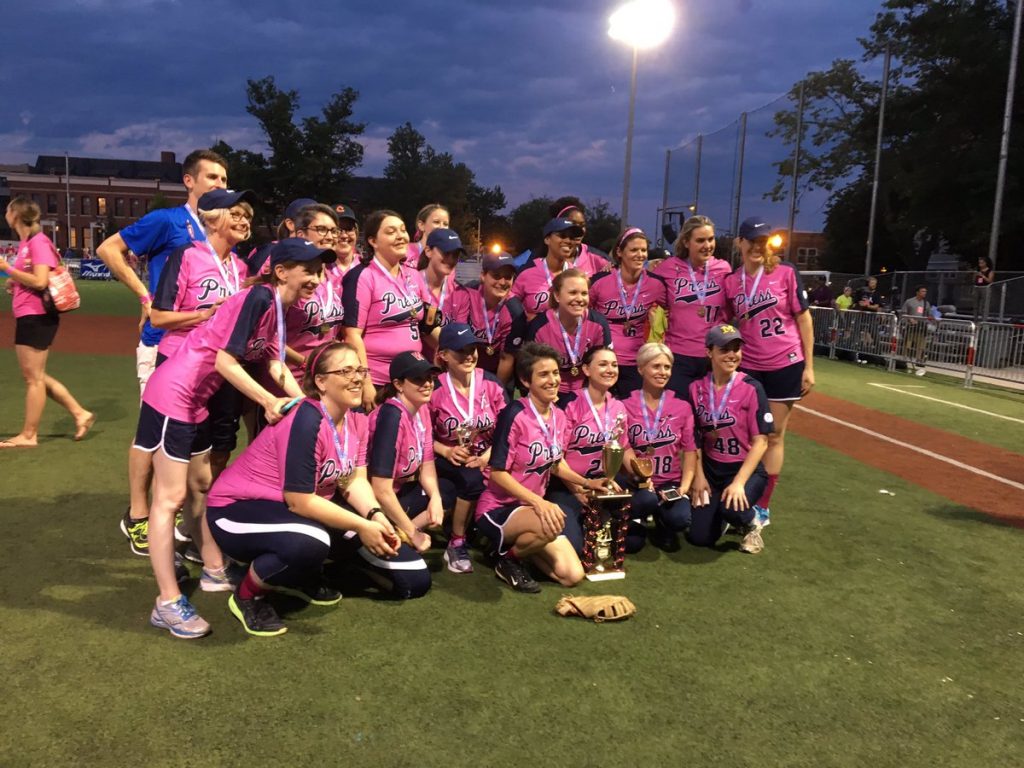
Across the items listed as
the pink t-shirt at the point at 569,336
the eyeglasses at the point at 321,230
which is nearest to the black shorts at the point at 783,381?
the pink t-shirt at the point at 569,336

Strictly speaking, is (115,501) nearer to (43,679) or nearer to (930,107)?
(43,679)

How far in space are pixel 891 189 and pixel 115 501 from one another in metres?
35.2

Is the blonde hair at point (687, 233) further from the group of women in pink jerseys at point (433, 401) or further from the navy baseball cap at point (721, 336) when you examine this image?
the navy baseball cap at point (721, 336)

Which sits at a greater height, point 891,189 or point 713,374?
point 891,189

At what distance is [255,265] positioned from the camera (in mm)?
4820

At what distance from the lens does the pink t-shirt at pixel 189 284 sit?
13.0 feet

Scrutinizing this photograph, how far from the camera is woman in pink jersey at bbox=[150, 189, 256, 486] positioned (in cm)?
396

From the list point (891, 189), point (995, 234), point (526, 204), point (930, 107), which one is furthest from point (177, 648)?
point (526, 204)

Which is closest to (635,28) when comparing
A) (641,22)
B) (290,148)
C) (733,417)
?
(641,22)

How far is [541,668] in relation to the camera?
346cm

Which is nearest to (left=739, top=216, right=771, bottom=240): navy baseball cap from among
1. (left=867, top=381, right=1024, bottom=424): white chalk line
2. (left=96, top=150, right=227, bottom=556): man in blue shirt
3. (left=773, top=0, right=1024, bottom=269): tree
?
(left=96, top=150, right=227, bottom=556): man in blue shirt

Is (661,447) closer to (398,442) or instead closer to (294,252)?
(398,442)

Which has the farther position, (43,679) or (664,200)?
(664,200)

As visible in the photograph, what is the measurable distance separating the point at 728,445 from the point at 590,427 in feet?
3.83
